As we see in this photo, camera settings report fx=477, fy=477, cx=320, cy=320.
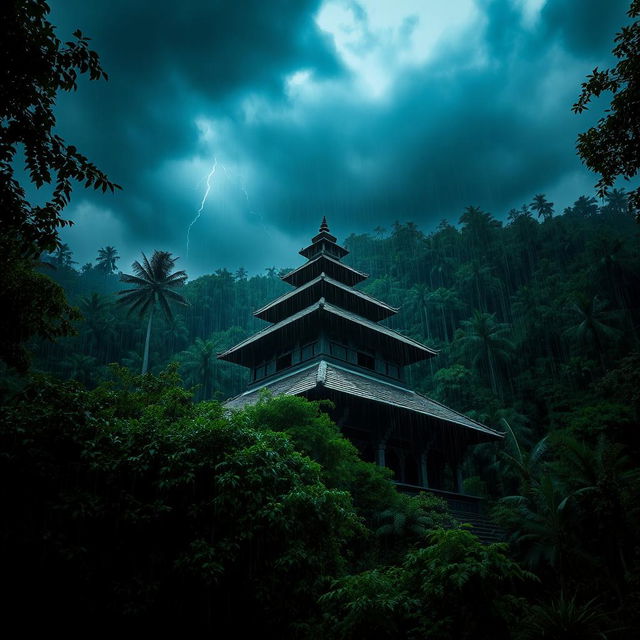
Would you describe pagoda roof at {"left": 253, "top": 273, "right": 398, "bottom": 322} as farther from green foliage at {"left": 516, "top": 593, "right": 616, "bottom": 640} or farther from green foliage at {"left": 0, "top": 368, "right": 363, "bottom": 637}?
green foliage at {"left": 516, "top": 593, "right": 616, "bottom": 640}

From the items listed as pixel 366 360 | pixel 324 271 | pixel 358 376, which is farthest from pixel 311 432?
pixel 324 271

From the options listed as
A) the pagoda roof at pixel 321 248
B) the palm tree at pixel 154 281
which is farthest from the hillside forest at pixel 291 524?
the palm tree at pixel 154 281

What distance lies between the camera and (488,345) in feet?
149

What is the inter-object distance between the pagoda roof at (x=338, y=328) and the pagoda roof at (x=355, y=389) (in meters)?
1.84

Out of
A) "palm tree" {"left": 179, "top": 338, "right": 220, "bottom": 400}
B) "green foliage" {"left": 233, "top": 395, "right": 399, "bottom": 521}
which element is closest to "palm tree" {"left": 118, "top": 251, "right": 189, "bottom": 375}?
"palm tree" {"left": 179, "top": 338, "right": 220, "bottom": 400}

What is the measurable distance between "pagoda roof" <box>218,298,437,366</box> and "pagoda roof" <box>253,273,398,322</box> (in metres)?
1.05

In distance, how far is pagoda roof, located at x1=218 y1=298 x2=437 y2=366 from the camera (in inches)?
760

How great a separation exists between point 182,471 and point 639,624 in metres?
9.36

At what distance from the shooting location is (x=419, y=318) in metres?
61.7

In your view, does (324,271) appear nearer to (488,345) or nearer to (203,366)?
(488,345)

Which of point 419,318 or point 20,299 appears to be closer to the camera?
point 20,299

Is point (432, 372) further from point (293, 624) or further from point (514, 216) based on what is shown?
point (293, 624)

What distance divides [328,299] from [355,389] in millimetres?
7210

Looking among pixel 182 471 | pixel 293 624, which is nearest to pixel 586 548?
pixel 293 624
